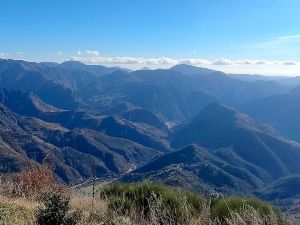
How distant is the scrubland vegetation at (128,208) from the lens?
5773 mm

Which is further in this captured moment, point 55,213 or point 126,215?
point 126,215

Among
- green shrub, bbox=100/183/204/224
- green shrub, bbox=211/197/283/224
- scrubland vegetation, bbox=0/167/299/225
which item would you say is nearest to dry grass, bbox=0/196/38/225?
scrubland vegetation, bbox=0/167/299/225

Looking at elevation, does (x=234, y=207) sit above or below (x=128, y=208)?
above

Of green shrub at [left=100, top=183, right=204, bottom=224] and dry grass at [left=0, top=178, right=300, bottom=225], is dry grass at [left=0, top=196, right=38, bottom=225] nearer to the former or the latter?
dry grass at [left=0, top=178, right=300, bottom=225]

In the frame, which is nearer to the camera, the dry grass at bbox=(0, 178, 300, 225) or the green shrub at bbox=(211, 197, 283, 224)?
the dry grass at bbox=(0, 178, 300, 225)

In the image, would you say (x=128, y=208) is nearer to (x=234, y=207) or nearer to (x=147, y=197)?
(x=147, y=197)

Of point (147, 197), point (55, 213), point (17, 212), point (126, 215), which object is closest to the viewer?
point (55, 213)

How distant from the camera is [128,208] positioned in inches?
380

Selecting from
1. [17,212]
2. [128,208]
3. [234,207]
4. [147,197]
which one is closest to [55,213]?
[17,212]

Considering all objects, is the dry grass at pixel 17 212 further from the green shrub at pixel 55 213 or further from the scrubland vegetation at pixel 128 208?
the green shrub at pixel 55 213

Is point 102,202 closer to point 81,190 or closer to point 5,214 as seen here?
point 81,190

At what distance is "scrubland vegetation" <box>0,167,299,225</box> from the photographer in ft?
18.9

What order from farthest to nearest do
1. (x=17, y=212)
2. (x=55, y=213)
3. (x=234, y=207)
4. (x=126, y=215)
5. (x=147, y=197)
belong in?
1. (x=147, y=197)
2. (x=234, y=207)
3. (x=126, y=215)
4. (x=17, y=212)
5. (x=55, y=213)

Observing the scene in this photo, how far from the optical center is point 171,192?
10.5 m
